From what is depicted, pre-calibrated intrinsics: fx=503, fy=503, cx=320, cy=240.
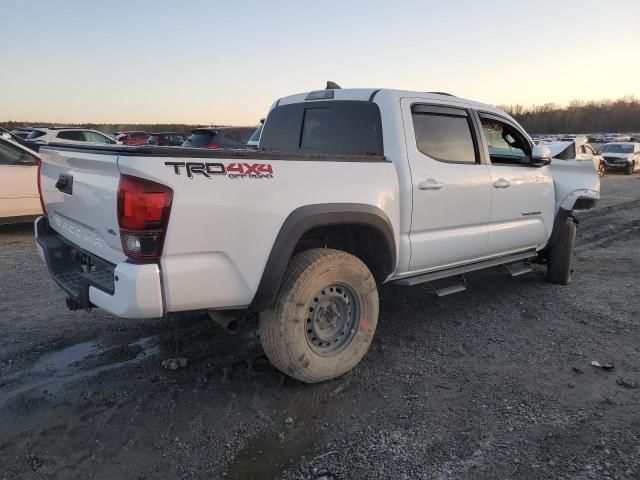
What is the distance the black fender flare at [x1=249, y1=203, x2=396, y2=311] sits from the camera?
3.02m

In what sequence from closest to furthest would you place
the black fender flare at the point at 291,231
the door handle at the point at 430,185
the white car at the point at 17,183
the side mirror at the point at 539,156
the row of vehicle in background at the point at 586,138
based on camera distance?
the black fender flare at the point at 291,231, the door handle at the point at 430,185, the side mirror at the point at 539,156, the white car at the point at 17,183, the row of vehicle in background at the point at 586,138

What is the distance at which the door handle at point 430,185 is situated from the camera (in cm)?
389

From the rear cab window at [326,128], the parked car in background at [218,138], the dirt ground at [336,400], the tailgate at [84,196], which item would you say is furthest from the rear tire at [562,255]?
the parked car in background at [218,138]

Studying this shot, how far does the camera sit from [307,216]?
3121 millimetres

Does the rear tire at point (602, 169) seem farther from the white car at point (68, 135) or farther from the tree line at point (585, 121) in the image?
the tree line at point (585, 121)

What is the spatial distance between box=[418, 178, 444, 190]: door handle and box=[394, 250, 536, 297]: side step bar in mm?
736

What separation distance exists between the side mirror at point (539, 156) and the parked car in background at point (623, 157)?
23797 millimetres

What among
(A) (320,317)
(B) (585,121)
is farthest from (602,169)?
(B) (585,121)

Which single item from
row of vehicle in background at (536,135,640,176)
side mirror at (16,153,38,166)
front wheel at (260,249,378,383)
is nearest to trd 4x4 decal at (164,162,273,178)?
front wheel at (260,249,378,383)

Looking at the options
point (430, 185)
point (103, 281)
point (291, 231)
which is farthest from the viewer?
point (430, 185)

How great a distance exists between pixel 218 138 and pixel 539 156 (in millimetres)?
8565

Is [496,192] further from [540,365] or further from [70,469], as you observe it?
[70,469]

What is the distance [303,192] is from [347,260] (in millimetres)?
626

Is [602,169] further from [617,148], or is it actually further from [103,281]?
[103,281]
